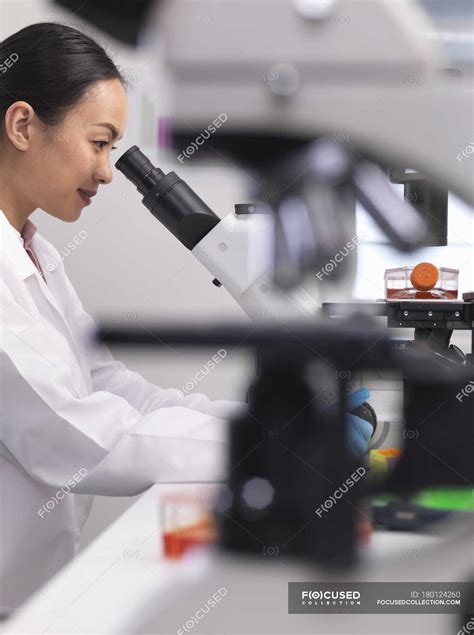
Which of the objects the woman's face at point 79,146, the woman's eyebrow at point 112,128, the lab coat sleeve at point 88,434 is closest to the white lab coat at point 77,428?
the lab coat sleeve at point 88,434

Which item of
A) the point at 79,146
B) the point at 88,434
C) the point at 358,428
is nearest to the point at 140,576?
the point at 88,434

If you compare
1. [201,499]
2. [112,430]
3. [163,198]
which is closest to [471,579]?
[201,499]

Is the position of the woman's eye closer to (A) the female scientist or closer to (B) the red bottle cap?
(A) the female scientist

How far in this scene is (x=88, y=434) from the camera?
2.82ft

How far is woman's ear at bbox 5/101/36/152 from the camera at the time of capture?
0.98m

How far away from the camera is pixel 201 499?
87 cm

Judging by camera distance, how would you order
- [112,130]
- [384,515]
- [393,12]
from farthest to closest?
[112,130], [384,515], [393,12]

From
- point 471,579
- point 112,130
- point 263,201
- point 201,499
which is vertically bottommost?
point 471,579

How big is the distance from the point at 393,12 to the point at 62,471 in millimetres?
692

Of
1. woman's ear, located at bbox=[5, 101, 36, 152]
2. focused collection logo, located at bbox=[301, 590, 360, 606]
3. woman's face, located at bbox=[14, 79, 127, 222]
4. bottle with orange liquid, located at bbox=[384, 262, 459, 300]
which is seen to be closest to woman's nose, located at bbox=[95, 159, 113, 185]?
woman's face, located at bbox=[14, 79, 127, 222]

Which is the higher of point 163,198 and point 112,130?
point 112,130

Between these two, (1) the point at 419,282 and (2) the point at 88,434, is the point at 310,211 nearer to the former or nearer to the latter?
(1) the point at 419,282

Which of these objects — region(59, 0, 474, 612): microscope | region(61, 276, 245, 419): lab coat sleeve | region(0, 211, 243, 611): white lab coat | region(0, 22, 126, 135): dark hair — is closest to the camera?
region(59, 0, 474, 612): microscope

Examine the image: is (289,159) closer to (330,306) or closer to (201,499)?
(330,306)
